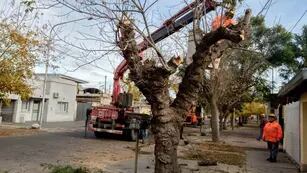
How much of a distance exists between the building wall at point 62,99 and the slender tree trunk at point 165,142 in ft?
125

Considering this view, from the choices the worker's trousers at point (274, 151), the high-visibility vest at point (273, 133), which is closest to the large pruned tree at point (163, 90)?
the worker's trousers at point (274, 151)

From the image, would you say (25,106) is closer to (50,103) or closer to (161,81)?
(50,103)

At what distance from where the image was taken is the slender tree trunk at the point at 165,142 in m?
8.97

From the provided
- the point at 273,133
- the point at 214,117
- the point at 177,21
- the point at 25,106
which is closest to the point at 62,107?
the point at 25,106

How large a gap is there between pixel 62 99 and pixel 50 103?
3.05 meters

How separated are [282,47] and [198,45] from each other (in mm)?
38114

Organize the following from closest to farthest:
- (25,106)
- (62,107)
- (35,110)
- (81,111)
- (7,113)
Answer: (7,113) → (25,106) → (35,110) → (62,107) → (81,111)

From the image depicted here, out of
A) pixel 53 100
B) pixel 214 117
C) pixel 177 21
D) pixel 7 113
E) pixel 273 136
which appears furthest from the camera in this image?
pixel 53 100

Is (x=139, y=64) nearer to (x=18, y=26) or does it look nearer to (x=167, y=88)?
(x=167, y=88)

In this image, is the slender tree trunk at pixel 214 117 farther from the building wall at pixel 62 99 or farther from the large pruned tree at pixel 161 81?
the building wall at pixel 62 99

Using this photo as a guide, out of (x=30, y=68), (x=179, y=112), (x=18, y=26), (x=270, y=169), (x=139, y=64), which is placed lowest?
(x=270, y=169)

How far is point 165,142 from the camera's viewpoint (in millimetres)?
8961

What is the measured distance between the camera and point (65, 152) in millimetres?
16891

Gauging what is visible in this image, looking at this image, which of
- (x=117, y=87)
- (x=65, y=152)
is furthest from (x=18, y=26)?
(x=65, y=152)
